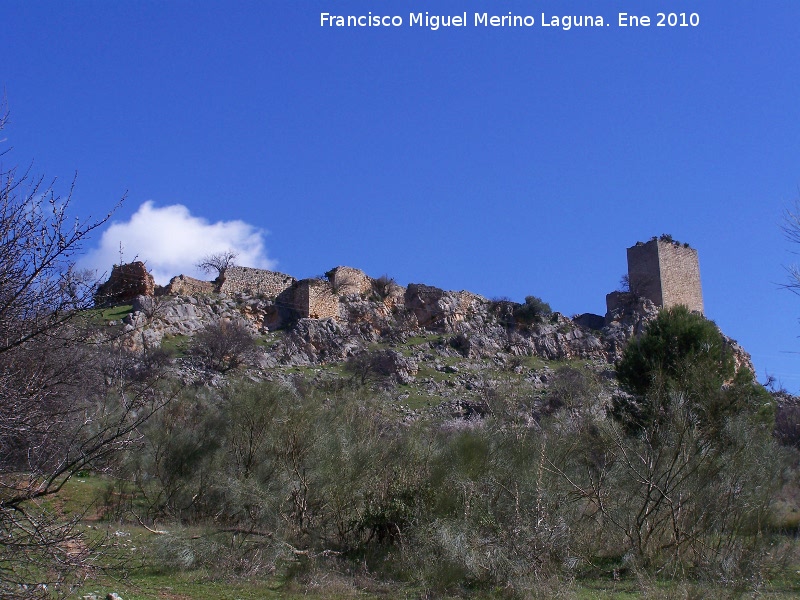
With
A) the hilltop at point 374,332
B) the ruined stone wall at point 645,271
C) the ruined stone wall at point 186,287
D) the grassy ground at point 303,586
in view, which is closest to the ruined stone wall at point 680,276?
the ruined stone wall at point 645,271

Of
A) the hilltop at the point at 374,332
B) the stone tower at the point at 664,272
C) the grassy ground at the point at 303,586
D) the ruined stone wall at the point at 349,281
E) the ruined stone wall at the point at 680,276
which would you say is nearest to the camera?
the grassy ground at the point at 303,586

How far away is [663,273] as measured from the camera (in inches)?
1665

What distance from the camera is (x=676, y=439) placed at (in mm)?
11719

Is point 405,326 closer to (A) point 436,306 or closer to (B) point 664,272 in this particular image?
(A) point 436,306

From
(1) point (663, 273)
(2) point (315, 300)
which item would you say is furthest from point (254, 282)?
(1) point (663, 273)

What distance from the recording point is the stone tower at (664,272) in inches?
1656

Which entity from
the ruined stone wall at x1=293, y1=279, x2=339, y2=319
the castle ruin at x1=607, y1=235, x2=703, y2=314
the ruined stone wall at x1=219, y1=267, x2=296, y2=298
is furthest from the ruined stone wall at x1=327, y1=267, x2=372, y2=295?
the castle ruin at x1=607, y1=235, x2=703, y2=314

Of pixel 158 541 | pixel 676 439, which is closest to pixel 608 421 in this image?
pixel 676 439

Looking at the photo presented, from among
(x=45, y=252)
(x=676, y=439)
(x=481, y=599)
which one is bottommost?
(x=481, y=599)

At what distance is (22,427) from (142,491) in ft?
37.4

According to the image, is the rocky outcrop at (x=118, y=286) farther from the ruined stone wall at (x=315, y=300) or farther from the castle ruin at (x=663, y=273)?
Result: the castle ruin at (x=663, y=273)

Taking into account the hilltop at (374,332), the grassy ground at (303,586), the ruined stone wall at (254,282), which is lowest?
the grassy ground at (303,586)

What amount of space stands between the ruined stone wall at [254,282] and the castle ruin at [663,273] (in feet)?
59.6

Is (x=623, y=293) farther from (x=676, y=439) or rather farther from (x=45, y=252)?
(x=45, y=252)
